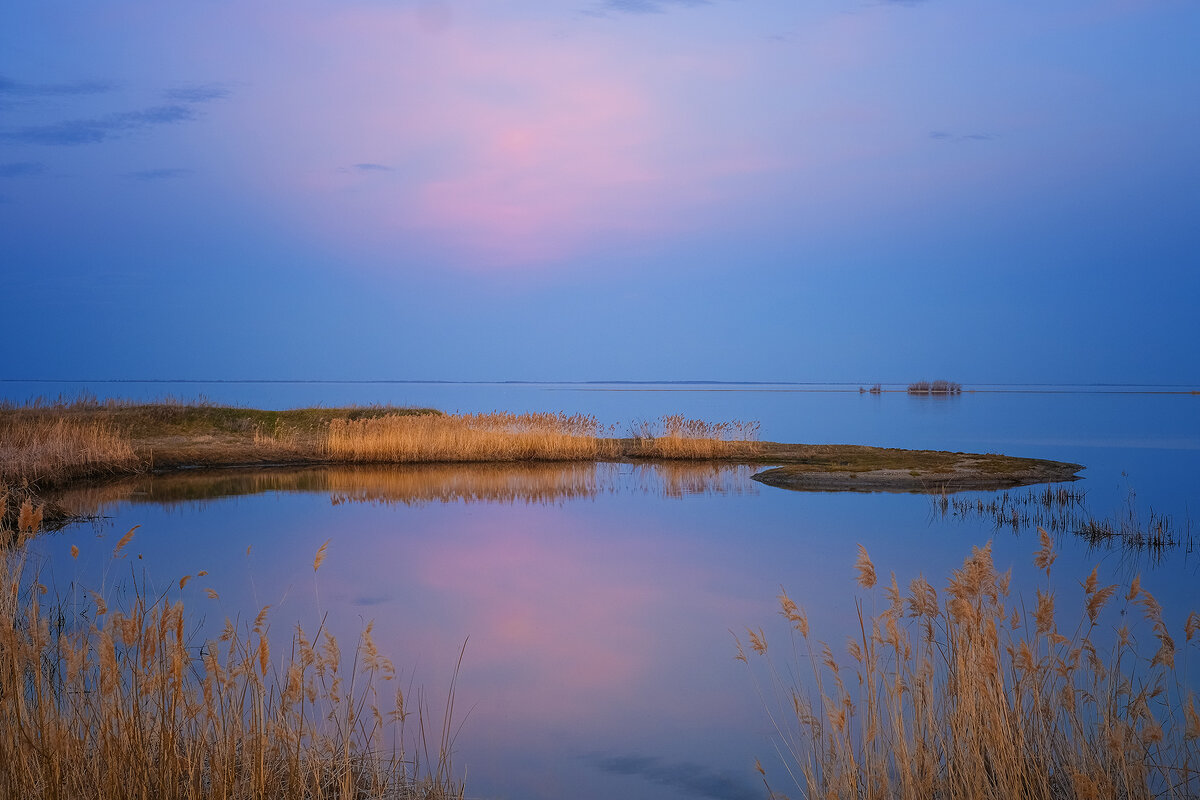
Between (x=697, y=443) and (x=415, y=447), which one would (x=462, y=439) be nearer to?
(x=415, y=447)

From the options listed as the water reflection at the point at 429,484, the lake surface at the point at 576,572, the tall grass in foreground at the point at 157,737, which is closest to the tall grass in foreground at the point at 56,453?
the water reflection at the point at 429,484

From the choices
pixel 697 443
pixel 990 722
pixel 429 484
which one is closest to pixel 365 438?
pixel 429 484

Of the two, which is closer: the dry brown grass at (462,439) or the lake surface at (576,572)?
the lake surface at (576,572)

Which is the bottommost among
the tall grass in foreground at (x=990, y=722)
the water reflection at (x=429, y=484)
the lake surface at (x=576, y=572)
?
the lake surface at (x=576, y=572)

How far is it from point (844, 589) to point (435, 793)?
652 centimetres

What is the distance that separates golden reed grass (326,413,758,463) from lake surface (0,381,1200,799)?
1062 millimetres

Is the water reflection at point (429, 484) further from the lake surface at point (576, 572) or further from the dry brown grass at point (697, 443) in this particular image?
the dry brown grass at point (697, 443)

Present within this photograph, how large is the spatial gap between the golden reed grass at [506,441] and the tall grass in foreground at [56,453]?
4957mm

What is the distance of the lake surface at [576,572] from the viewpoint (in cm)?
581

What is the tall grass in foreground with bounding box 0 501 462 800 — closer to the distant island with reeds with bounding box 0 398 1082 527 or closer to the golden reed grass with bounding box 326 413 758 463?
the distant island with reeds with bounding box 0 398 1082 527

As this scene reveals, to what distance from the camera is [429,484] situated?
18.5m

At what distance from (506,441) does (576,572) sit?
11538mm

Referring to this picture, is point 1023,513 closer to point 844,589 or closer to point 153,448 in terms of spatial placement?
point 844,589

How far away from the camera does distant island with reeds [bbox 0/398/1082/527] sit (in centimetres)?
1833
